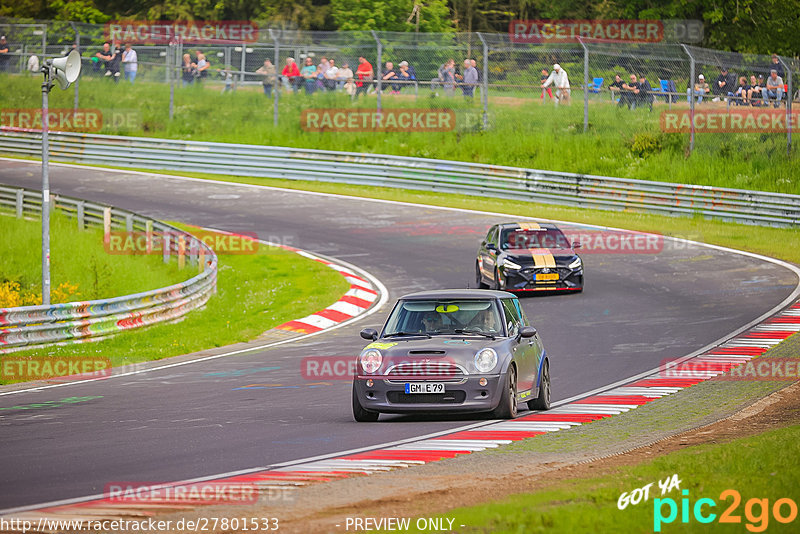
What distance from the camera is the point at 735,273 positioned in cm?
2458

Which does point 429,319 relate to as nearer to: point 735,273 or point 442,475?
point 442,475

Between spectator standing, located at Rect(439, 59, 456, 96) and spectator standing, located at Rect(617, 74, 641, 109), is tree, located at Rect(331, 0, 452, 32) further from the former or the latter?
spectator standing, located at Rect(617, 74, 641, 109)

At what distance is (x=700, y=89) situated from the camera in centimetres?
3378

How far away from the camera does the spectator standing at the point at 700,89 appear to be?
110 feet

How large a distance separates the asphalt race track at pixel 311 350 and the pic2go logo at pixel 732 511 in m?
3.87

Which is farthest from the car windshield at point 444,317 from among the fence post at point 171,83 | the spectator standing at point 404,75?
the fence post at point 171,83

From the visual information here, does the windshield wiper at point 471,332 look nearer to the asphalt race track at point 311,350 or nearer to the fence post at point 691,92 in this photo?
the asphalt race track at point 311,350

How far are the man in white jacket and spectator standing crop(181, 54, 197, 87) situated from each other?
12.5m

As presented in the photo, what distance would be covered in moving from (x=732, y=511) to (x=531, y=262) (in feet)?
50.9

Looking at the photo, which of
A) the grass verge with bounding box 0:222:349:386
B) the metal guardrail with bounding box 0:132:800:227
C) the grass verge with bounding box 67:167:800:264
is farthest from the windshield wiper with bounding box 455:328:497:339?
the metal guardrail with bounding box 0:132:800:227

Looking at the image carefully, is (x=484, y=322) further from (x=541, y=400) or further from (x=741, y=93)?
(x=741, y=93)

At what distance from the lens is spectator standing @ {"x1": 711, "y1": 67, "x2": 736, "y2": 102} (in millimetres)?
32938

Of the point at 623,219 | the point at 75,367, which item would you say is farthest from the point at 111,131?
the point at 75,367
